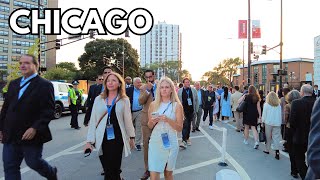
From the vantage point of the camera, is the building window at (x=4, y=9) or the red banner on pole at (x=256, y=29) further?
the building window at (x=4, y=9)

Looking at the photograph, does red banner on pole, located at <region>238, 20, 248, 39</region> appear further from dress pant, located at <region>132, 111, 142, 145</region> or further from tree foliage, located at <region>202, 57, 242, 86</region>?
tree foliage, located at <region>202, 57, 242, 86</region>

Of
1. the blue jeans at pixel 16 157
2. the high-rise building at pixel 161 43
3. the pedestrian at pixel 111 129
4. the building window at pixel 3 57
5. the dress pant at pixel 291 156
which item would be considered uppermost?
the high-rise building at pixel 161 43

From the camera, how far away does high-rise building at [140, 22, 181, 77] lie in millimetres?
98688

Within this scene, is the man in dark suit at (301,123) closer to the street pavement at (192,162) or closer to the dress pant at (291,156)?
the dress pant at (291,156)

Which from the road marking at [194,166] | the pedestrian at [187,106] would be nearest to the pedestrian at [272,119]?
the road marking at [194,166]

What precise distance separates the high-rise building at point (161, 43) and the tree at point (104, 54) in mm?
24459

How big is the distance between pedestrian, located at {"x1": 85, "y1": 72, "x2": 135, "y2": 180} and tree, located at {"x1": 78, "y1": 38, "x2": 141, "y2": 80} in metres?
67.7

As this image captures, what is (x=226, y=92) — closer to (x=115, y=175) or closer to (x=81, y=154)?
(x=81, y=154)

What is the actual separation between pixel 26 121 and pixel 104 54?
69.7 metres

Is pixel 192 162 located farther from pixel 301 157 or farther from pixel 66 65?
pixel 66 65

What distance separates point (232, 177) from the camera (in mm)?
2744

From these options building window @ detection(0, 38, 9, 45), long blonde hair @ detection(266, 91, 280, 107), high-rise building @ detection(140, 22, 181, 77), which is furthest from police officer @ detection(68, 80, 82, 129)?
building window @ detection(0, 38, 9, 45)

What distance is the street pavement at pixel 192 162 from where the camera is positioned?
6.09 meters

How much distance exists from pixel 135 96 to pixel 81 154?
192 centimetres
